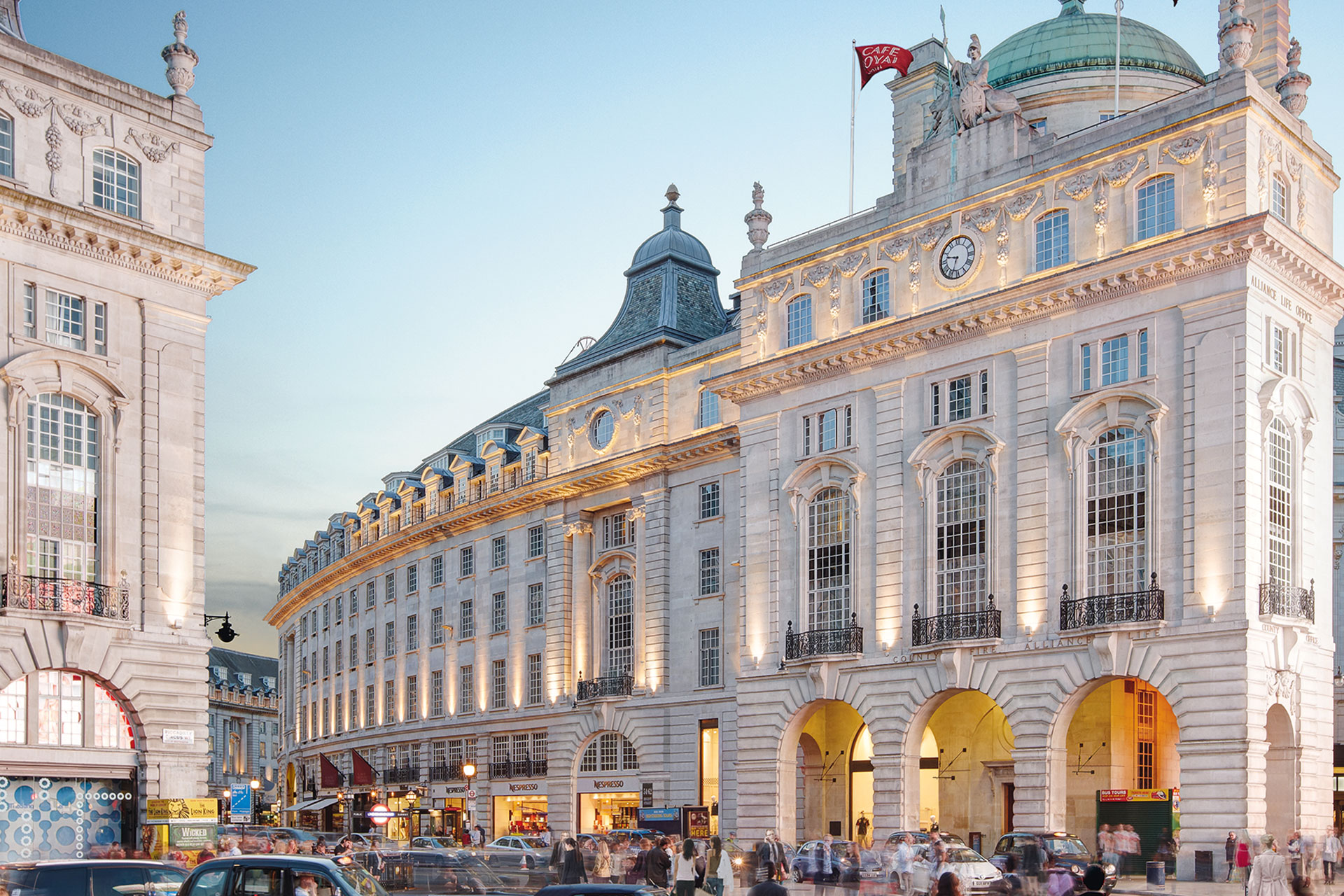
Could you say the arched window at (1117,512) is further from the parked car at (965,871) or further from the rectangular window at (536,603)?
the rectangular window at (536,603)

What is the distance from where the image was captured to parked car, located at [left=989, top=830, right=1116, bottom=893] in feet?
113

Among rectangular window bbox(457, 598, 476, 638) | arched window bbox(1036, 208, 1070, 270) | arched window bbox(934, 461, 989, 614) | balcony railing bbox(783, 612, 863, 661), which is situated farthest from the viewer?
rectangular window bbox(457, 598, 476, 638)

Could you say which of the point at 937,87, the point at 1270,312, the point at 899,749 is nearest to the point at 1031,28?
the point at 937,87

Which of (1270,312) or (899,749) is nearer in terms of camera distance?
(1270,312)

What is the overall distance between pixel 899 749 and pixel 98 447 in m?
23.8

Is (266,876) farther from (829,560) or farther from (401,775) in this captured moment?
(401,775)

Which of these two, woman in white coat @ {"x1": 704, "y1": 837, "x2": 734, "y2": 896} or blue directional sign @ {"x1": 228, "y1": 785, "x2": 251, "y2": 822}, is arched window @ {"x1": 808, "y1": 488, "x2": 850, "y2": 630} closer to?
woman in white coat @ {"x1": 704, "y1": 837, "x2": 734, "y2": 896}

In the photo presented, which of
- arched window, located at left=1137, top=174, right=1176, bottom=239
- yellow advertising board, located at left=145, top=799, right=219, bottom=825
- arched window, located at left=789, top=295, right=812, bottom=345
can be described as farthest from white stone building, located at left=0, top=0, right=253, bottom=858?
arched window, located at left=1137, top=174, right=1176, bottom=239

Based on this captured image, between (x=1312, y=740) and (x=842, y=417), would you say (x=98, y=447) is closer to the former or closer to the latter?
(x=842, y=417)

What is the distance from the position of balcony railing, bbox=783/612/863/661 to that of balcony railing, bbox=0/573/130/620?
2027 centimetres

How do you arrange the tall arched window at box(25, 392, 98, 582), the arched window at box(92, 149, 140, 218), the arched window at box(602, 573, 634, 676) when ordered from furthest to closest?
the arched window at box(602, 573, 634, 676)
the arched window at box(92, 149, 140, 218)
the tall arched window at box(25, 392, 98, 582)

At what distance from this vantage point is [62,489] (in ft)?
122

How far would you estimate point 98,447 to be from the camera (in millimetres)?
38031

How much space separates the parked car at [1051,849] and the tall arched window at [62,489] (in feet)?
76.0
